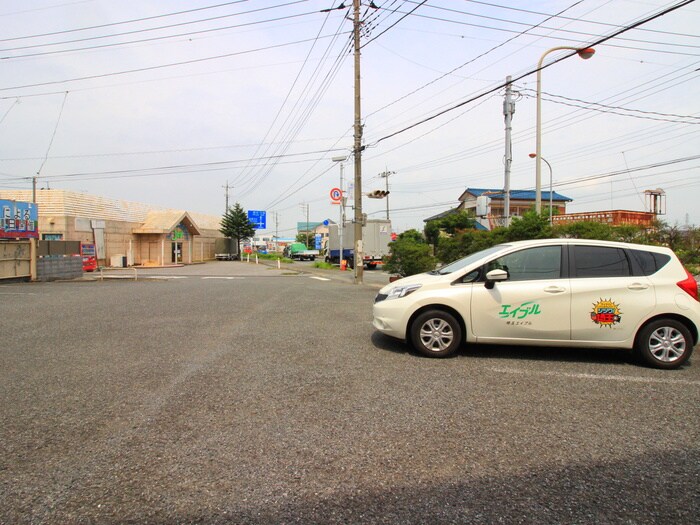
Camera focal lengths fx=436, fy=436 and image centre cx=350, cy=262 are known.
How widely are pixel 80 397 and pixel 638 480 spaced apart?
15.4ft

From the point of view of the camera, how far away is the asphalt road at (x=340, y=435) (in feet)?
8.30

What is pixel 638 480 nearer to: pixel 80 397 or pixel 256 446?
pixel 256 446

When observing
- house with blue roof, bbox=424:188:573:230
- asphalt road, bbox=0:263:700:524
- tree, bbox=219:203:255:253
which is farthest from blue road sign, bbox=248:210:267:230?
asphalt road, bbox=0:263:700:524

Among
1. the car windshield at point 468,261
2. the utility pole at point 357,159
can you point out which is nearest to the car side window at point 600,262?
the car windshield at point 468,261

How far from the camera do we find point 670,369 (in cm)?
533

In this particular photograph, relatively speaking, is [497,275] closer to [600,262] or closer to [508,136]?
[600,262]

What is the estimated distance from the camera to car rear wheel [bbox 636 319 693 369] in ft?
17.4

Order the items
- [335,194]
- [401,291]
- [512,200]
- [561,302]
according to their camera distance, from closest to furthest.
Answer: [561,302], [401,291], [335,194], [512,200]

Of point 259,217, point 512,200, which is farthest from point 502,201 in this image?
point 259,217

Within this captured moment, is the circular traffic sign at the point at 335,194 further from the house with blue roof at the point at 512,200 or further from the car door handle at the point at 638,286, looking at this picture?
the house with blue roof at the point at 512,200

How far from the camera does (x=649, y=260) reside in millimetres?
5594

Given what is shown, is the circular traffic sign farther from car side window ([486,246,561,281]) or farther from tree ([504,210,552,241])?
car side window ([486,246,561,281])

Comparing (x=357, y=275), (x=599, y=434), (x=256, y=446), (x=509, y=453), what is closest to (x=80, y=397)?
(x=256, y=446)

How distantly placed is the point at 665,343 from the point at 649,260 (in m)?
1.05
